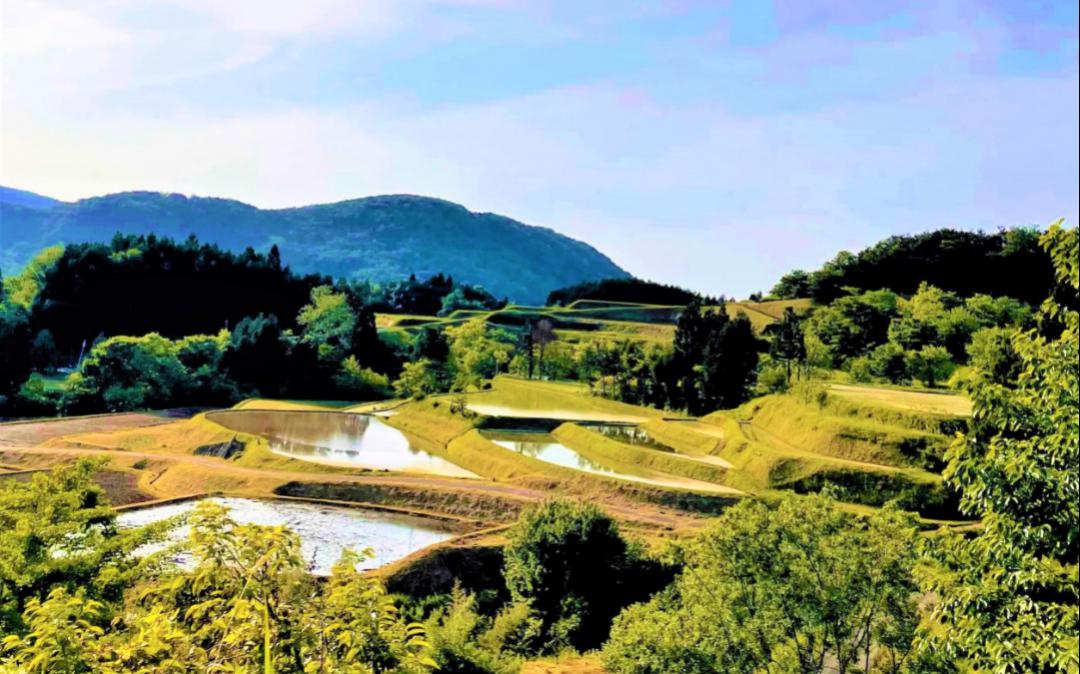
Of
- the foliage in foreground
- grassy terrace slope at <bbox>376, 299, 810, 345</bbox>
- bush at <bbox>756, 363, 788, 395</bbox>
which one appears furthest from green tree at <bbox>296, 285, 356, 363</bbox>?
the foliage in foreground

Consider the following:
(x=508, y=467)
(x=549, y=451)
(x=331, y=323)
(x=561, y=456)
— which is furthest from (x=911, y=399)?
(x=331, y=323)

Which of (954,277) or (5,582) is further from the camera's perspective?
(954,277)

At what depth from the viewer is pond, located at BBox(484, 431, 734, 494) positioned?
99.7 feet

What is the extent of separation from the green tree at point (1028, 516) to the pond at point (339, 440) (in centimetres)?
2763

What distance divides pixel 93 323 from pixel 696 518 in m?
69.7

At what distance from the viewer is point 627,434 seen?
136 feet

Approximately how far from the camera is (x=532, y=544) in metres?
20.4

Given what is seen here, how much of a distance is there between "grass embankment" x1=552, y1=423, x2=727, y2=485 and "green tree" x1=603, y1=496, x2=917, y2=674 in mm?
17543

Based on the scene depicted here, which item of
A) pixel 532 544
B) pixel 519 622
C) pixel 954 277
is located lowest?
pixel 519 622

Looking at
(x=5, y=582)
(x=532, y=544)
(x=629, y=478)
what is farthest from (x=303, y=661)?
(x=629, y=478)

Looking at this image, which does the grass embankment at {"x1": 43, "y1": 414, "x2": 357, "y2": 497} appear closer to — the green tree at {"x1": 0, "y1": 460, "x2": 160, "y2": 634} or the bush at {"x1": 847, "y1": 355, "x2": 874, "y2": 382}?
the green tree at {"x1": 0, "y1": 460, "x2": 160, "y2": 634}

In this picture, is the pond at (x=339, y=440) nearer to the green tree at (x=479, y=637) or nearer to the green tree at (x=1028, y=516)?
the green tree at (x=479, y=637)

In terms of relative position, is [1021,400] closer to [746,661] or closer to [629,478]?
[746,661]

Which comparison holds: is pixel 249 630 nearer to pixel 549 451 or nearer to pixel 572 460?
pixel 572 460
